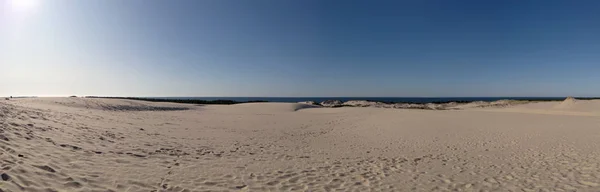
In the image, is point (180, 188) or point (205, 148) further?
point (205, 148)

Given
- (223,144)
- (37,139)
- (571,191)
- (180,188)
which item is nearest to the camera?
(180,188)

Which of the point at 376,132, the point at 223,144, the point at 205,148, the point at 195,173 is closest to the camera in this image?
the point at 195,173

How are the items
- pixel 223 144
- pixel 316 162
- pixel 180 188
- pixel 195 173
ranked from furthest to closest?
pixel 223 144 < pixel 316 162 < pixel 195 173 < pixel 180 188

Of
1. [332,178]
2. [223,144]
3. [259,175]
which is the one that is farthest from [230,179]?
[223,144]

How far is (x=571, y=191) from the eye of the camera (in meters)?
6.46

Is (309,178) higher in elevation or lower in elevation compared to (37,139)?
lower

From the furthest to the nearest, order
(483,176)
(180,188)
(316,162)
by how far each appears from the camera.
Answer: (316,162) → (483,176) → (180,188)

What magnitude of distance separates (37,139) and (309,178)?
877 centimetres

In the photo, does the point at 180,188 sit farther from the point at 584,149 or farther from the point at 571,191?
the point at 584,149

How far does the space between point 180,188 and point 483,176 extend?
27.0 feet

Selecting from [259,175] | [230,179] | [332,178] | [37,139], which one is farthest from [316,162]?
[37,139]

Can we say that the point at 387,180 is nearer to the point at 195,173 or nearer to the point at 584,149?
the point at 195,173

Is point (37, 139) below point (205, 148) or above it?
above

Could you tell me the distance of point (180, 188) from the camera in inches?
236
